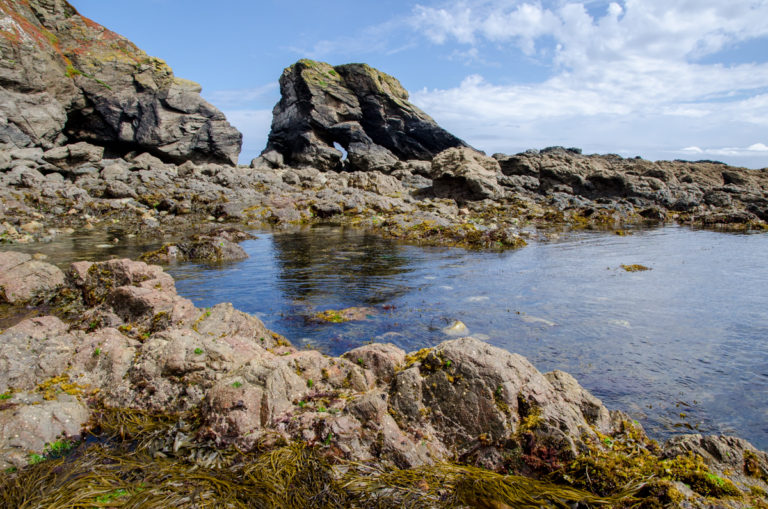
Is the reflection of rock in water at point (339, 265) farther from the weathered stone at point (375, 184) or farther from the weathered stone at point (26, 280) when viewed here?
the weathered stone at point (375, 184)

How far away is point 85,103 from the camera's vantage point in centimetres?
4444

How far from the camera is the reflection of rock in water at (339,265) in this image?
37.6 feet

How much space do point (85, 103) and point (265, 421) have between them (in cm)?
5343

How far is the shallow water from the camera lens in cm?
590

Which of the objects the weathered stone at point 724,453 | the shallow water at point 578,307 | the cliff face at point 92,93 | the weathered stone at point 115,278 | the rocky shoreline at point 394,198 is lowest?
the shallow water at point 578,307

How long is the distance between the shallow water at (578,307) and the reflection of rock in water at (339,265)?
0.23 ft

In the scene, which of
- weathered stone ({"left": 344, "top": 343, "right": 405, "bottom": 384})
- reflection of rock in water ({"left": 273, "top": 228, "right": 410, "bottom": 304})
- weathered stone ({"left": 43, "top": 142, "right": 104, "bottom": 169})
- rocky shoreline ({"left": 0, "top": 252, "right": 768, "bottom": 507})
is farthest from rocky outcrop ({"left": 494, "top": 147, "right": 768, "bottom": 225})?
weathered stone ({"left": 43, "top": 142, "right": 104, "bottom": 169})

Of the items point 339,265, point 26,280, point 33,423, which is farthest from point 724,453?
point 26,280

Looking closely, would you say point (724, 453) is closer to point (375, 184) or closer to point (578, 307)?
point (578, 307)

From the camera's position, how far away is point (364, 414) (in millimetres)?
4328

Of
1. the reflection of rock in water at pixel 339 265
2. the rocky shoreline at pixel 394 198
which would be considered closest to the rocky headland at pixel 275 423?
the reflection of rock in water at pixel 339 265

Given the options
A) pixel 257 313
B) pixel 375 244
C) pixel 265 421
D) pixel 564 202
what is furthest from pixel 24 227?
pixel 564 202

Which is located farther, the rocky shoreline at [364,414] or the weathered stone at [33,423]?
the weathered stone at [33,423]

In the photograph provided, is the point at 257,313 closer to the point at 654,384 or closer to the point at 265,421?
the point at 265,421
